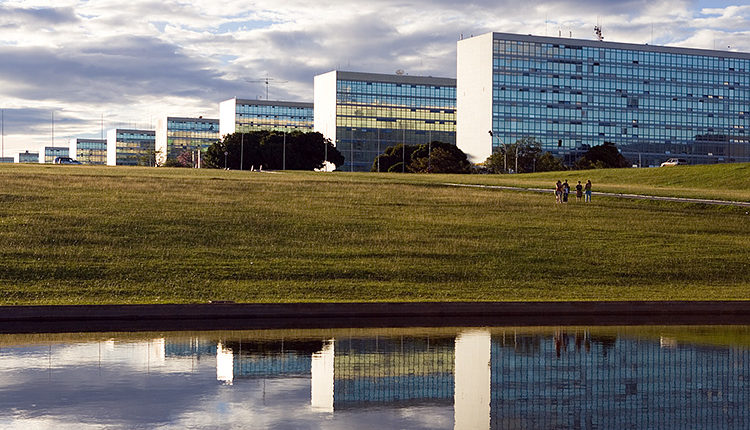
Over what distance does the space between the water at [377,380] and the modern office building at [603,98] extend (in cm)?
15223

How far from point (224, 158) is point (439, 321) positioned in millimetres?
132845

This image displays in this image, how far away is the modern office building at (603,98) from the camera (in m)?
173

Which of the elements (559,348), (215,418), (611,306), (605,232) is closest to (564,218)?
(605,232)

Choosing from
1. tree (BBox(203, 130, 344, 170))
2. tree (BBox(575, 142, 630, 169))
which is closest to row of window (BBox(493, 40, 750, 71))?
tree (BBox(575, 142, 630, 169))

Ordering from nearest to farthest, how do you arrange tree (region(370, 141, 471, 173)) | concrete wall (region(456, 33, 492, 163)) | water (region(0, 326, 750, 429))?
water (region(0, 326, 750, 429)) < tree (region(370, 141, 471, 173)) < concrete wall (region(456, 33, 492, 163))

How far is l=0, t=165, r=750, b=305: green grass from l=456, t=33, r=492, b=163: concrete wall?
118 m

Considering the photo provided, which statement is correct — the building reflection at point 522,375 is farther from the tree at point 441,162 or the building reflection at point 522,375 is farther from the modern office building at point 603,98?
the modern office building at point 603,98

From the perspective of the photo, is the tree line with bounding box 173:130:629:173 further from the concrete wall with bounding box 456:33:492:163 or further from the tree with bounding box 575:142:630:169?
the concrete wall with bounding box 456:33:492:163

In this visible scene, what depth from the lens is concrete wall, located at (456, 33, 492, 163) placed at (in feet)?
566

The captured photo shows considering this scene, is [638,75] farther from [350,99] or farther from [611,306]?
[611,306]


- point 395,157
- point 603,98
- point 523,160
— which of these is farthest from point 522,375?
point 603,98

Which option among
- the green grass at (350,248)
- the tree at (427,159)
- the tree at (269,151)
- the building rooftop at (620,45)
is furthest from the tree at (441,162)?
the green grass at (350,248)

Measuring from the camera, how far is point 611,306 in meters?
24.0

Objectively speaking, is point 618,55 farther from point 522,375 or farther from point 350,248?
point 522,375
